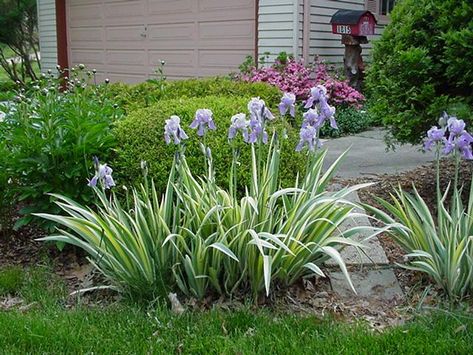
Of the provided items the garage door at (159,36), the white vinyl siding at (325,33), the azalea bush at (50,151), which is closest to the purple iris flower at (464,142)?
the azalea bush at (50,151)

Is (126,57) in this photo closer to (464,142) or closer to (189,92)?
(189,92)

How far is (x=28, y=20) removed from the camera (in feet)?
56.0

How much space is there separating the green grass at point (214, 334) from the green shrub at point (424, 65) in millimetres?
1795

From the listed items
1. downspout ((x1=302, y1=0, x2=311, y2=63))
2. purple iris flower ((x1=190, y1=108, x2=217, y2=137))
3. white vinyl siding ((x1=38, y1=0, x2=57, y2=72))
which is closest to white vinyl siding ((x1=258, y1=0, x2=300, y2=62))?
downspout ((x1=302, y1=0, x2=311, y2=63))

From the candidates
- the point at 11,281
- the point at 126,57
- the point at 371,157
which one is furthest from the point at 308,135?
the point at 126,57

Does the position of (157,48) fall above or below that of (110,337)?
above

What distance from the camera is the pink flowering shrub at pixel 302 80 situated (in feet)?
26.6

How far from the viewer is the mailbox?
859 centimetres

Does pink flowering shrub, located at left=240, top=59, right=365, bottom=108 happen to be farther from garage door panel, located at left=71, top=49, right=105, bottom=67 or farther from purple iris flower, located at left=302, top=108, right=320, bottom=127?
garage door panel, located at left=71, top=49, right=105, bottom=67

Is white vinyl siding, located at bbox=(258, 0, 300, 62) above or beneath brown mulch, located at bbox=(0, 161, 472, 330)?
above

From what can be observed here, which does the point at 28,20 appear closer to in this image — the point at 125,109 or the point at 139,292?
the point at 125,109

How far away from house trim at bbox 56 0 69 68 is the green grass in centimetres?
1173

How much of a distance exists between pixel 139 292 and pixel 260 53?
22.5 feet

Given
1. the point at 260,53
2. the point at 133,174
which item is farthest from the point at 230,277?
the point at 260,53
